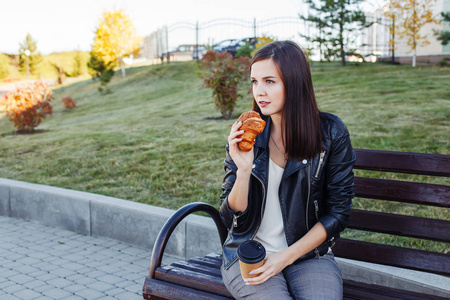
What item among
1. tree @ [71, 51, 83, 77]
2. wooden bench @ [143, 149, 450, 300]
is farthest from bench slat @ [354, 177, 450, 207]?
tree @ [71, 51, 83, 77]

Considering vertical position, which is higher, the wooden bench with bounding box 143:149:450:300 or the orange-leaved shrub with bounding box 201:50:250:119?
the orange-leaved shrub with bounding box 201:50:250:119

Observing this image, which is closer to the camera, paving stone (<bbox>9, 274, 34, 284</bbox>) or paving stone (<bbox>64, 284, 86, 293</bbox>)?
paving stone (<bbox>64, 284, 86, 293</bbox>)

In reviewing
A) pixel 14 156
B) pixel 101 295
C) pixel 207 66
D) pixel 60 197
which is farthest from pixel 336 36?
pixel 101 295

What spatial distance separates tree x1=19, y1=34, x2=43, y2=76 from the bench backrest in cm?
A: 4165

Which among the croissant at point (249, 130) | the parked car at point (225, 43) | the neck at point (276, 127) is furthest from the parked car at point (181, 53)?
the croissant at point (249, 130)

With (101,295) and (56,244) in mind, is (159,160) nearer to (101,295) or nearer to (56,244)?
(56,244)

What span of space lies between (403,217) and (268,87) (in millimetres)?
1144

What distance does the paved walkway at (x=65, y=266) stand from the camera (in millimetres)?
3943

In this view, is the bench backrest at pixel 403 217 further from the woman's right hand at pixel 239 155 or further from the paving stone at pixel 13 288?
the paving stone at pixel 13 288

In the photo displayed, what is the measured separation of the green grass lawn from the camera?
5963 millimetres

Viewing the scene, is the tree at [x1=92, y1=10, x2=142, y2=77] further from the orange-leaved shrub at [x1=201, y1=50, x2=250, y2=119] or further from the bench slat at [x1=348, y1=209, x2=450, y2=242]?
the bench slat at [x1=348, y1=209, x2=450, y2=242]

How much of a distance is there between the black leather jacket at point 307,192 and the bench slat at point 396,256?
0.51 meters

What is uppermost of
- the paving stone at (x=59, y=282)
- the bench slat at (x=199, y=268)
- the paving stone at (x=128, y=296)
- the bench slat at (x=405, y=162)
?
the bench slat at (x=405, y=162)

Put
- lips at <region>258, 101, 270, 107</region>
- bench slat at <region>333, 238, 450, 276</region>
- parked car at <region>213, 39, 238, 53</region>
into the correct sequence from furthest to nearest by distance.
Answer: parked car at <region>213, 39, 238, 53</region>
bench slat at <region>333, 238, 450, 276</region>
lips at <region>258, 101, 270, 107</region>
